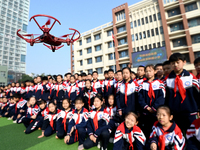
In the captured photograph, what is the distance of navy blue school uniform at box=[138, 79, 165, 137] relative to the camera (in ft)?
8.14

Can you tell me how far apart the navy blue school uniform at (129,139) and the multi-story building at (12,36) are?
66145mm

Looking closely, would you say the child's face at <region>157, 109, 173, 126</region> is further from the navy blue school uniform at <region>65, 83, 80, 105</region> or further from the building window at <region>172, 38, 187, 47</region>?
the building window at <region>172, 38, 187, 47</region>

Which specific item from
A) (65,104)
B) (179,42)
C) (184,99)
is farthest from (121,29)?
(184,99)

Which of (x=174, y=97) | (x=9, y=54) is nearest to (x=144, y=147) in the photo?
(x=174, y=97)

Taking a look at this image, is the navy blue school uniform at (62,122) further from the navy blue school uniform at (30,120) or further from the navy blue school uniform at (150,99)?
the navy blue school uniform at (150,99)

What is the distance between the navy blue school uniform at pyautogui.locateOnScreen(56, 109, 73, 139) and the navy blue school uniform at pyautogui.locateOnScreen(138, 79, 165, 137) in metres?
2.08

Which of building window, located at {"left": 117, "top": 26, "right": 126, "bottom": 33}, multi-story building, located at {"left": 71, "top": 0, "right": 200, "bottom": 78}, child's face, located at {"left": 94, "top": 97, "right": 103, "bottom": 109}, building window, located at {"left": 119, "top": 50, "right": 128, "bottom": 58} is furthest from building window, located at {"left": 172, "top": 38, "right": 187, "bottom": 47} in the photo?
child's face, located at {"left": 94, "top": 97, "right": 103, "bottom": 109}

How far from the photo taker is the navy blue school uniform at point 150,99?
8.14 ft

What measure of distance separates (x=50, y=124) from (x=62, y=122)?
0.49 m

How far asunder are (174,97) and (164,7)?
2067cm

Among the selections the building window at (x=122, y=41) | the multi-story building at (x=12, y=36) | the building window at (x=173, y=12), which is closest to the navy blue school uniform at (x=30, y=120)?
the building window at (x=122, y=41)

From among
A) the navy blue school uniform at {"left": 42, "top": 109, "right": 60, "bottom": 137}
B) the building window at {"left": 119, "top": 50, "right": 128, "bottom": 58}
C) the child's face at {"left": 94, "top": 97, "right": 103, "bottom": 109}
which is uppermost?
the building window at {"left": 119, "top": 50, "right": 128, "bottom": 58}

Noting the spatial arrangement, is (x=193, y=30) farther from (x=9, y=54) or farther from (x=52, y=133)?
(x=9, y=54)

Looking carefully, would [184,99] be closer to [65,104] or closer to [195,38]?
[65,104]
